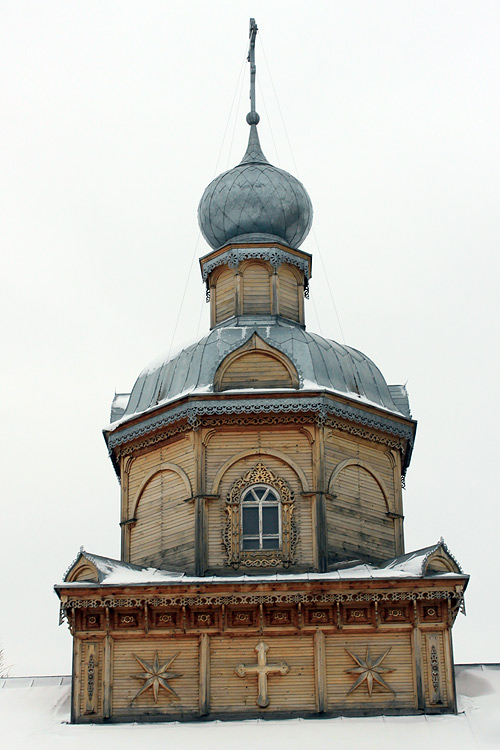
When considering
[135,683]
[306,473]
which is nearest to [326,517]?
[306,473]

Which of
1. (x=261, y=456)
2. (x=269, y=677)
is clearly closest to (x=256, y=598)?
(x=269, y=677)

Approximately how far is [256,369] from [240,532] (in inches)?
165

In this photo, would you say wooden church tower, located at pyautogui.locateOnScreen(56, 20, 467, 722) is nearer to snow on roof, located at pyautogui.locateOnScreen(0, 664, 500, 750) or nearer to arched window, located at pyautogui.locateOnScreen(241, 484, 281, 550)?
arched window, located at pyautogui.locateOnScreen(241, 484, 281, 550)

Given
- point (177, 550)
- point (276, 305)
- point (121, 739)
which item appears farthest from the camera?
point (276, 305)

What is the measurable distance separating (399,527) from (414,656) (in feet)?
14.4

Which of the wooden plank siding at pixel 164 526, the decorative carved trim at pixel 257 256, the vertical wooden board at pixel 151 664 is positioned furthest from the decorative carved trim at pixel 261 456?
the decorative carved trim at pixel 257 256

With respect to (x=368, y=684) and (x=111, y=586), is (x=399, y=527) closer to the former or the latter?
(x=368, y=684)

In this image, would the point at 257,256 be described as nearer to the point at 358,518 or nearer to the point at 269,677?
the point at 358,518

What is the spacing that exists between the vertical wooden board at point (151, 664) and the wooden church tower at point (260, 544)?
4 centimetres

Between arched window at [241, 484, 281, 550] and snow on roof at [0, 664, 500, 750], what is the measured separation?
437cm

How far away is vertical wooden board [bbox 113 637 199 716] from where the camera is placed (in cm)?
3275

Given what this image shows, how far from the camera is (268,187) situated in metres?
41.3

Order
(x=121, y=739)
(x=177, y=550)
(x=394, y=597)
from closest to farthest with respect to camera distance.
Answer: (x=121, y=739) < (x=394, y=597) < (x=177, y=550)

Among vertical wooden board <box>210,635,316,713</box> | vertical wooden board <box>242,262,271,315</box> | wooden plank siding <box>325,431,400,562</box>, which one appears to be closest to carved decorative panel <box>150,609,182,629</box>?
vertical wooden board <box>210,635,316,713</box>
